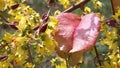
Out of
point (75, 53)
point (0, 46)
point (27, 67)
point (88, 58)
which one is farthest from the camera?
point (88, 58)

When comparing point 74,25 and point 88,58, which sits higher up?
point 74,25

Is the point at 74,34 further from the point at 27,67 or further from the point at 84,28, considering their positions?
the point at 27,67

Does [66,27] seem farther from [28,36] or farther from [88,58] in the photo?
[88,58]

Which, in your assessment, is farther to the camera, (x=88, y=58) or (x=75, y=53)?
(x=88, y=58)

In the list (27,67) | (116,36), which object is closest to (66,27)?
(116,36)

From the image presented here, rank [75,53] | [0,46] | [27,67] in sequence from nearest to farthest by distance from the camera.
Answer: [75,53]
[0,46]
[27,67]

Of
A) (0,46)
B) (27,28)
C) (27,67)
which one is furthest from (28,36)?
(27,67)

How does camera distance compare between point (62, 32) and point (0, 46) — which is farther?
point (0, 46)

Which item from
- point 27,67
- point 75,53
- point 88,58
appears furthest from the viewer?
point 88,58

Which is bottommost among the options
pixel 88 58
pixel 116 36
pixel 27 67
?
pixel 88 58
